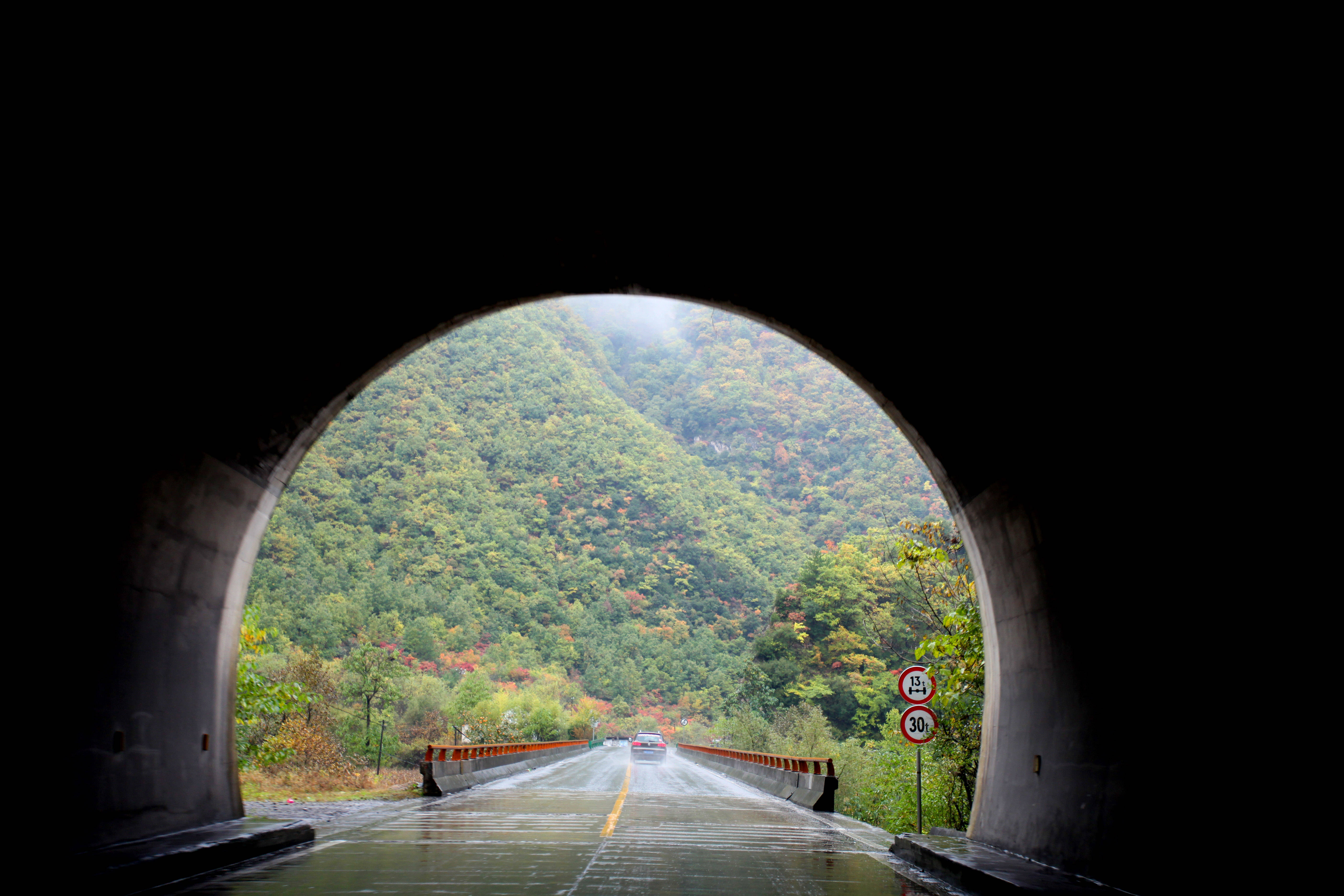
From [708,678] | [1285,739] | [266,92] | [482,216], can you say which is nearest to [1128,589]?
[1285,739]

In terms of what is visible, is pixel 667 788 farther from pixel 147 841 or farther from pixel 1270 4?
pixel 1270 4

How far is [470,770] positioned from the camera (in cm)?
2505

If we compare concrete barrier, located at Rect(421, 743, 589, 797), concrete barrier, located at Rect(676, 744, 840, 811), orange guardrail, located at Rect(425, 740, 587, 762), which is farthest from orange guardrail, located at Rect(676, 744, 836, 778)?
orange guardrail, located at Rect(425, 740, 587, 762)

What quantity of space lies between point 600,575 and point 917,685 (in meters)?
119

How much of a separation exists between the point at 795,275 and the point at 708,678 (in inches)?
4692

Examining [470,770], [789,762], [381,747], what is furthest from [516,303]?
[381,747]

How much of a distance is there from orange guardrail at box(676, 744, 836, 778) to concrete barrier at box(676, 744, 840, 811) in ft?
0.30

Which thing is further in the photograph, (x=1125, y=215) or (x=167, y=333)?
(x=167, y=333)

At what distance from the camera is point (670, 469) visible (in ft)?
484

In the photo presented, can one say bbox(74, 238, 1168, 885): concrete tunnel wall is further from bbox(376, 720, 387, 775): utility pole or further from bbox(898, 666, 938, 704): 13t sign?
bbox(376, 720, 387, 775): utility pole

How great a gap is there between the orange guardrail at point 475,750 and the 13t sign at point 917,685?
1097cm

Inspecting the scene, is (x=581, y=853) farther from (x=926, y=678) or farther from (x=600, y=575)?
(x=600, y=575)

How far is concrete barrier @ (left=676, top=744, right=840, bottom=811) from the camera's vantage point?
20.1 meters

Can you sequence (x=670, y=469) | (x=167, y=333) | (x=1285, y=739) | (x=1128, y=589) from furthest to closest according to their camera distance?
1. (x=670, y=469)
2. (x=167, y=333)
3. (x=1128, y=589)
4. (x=1285, y=739)
